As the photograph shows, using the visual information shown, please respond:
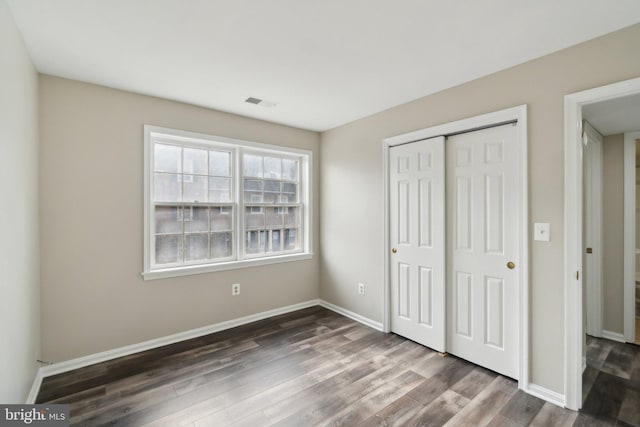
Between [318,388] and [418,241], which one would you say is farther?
[418,241]

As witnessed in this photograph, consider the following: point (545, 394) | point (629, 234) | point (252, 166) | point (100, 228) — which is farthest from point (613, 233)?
point (100, 228)

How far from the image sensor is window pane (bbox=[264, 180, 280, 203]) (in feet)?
12.7

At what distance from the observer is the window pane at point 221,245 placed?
11.2ft

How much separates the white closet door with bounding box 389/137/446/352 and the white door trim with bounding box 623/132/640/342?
6.58ft

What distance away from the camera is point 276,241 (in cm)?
399

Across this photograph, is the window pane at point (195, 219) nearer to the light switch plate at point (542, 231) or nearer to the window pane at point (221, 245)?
the window pane at point (221, 245)

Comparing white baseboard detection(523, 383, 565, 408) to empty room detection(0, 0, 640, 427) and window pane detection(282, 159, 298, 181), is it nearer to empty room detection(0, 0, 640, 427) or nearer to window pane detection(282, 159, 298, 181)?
empty room detection(0, 0, 640, 427)

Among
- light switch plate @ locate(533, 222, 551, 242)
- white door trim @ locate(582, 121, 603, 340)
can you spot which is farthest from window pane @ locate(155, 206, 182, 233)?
white door trim @ locate(582, 121, 603, 340)

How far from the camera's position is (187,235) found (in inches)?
128

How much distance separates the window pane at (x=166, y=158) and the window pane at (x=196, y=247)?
2.49ft

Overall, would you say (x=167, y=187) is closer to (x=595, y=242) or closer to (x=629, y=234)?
(x=595, y=242)

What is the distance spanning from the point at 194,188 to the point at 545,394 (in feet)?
12.1

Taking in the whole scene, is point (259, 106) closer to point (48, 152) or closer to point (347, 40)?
point (347, 40)

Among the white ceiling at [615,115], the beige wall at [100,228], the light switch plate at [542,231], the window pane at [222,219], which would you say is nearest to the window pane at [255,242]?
the window pane at [222,219]
